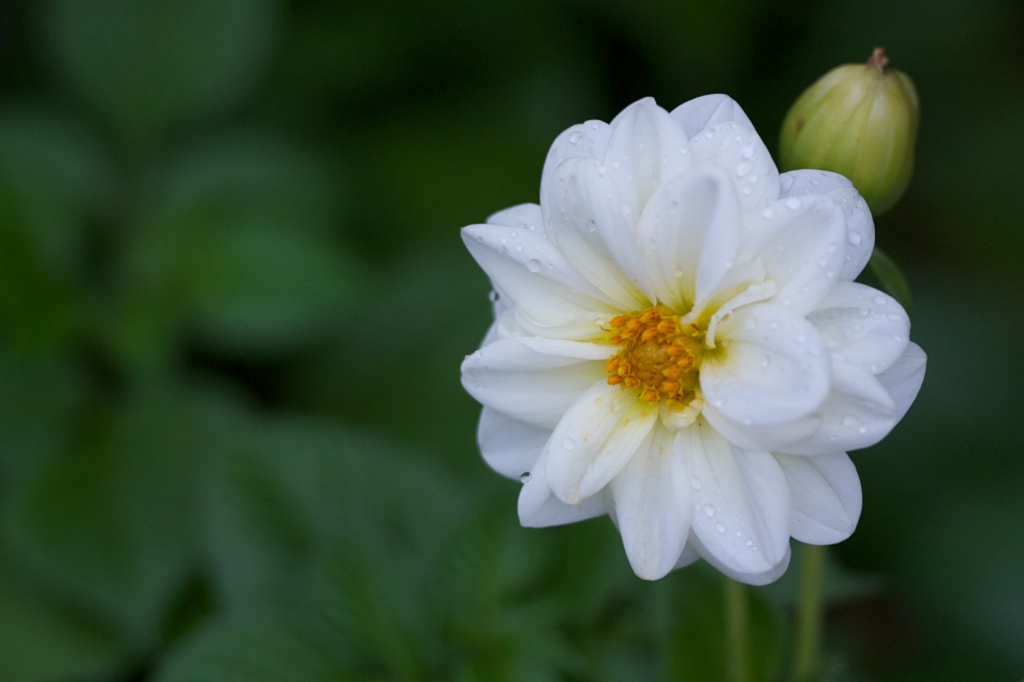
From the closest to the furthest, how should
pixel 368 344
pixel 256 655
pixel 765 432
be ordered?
pixel 765 432
pixel 256 655
pixel 368 344

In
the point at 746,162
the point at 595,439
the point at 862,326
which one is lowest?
the point at 595,439

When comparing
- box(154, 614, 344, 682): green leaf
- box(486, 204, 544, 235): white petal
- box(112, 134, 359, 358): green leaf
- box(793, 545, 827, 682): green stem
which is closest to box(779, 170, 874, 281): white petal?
box(486, 204, 544, 235): white petal

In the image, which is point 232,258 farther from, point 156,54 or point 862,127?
point 862,127

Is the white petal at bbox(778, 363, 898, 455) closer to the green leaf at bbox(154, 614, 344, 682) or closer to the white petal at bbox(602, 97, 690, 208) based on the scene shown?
the white petal at bbox(602, 97, 690, 208)

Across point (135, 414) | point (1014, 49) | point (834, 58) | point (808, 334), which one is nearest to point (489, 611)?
point (808, 334)

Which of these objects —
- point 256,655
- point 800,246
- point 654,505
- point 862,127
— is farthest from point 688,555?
point 256,655

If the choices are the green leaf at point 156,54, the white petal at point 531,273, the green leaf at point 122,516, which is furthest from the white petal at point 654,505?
the green leaf at point 156,54
